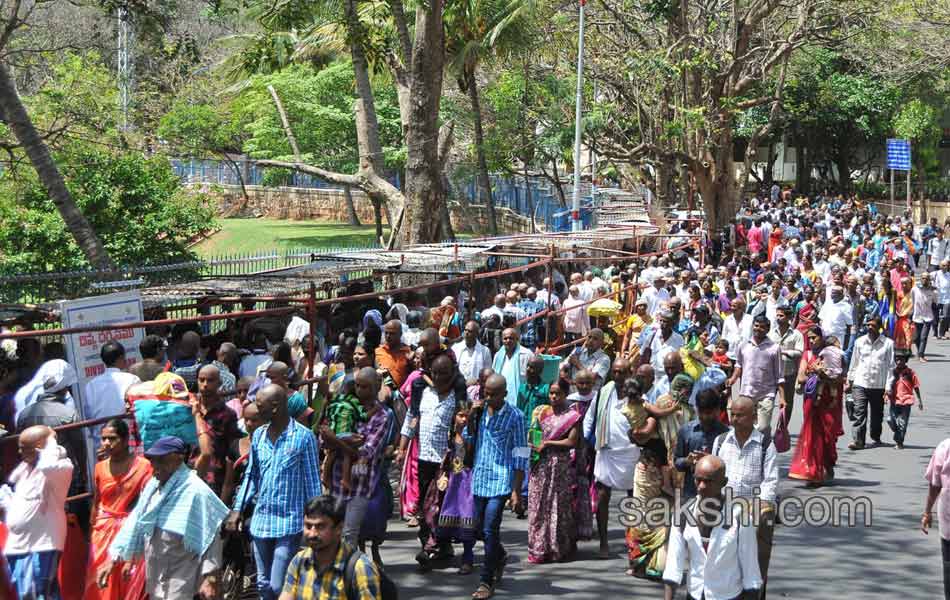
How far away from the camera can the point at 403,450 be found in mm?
9172

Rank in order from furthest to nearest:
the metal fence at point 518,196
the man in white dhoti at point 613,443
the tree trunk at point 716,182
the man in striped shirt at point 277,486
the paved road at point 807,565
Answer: the metal fence at point 518,196 < the tree trunk at point 716,182 < the man in white dhoti at point 613,443 < the paved road at point 807,565 < the man in striped shirt at point 277,486

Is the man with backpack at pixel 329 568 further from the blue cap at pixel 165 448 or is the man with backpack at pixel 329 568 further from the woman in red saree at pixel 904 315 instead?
the woman in red saree at pixel 904 315

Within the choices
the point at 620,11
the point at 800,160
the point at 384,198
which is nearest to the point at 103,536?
the point at 384,198

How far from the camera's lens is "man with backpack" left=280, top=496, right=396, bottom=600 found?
16.5 feet

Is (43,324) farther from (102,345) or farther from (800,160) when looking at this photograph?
(800,160)

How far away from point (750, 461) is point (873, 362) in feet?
22.2

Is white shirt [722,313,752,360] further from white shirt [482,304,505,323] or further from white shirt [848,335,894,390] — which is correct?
white shirt [482,304,505,323]

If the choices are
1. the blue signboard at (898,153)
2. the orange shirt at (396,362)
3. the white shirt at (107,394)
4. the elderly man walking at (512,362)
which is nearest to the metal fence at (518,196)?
the blue signboard at (898,153)

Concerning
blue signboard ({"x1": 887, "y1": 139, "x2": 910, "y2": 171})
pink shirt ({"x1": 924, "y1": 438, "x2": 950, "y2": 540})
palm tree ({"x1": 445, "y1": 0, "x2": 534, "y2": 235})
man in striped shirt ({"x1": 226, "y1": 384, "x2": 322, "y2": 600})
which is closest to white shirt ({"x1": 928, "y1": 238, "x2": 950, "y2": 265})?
blue signboard ({"x1": 887, "y1": 139, "x2": 910, "y2": 171})

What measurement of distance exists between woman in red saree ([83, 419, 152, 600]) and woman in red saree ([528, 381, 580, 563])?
323cm

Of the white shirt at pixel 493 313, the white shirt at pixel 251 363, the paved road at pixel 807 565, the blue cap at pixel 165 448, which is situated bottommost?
the paved road at pixel 807 565

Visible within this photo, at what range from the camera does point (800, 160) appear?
55688 millimetres

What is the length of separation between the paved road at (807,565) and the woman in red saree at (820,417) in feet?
0.64

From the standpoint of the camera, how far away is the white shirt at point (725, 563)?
618 centimetres
